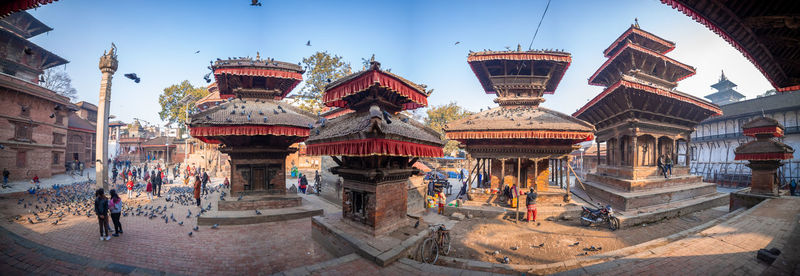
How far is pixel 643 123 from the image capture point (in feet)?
44.2

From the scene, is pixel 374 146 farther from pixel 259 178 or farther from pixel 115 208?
pixel 259 178

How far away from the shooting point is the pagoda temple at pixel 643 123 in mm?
12664

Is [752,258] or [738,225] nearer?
[752,258]

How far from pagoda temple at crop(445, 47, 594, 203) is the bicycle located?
547 cm

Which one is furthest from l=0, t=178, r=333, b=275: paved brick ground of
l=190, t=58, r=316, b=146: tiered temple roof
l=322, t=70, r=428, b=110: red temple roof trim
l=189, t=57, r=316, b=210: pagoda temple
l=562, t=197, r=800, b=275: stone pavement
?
l=562, t=197, r=800, b=275: stone pavement

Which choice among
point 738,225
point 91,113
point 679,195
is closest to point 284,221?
point 738,225

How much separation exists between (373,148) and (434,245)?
3163mm

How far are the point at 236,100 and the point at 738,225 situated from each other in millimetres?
19012

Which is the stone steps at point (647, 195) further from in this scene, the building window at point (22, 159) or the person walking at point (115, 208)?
the building window at point (22, 159)

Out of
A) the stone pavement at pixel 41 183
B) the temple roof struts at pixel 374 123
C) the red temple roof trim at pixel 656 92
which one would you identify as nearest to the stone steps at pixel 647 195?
the red temple roof trim at pixel 656 92

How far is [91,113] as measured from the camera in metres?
36.8

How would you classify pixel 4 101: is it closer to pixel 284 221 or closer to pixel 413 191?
pixel 284 221

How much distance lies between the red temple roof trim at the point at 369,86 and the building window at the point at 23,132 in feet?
90.2

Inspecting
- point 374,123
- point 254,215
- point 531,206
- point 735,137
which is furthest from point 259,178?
point 735,137
